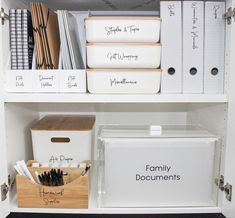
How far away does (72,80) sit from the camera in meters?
0.82

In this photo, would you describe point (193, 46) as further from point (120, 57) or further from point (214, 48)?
point (120, 57)

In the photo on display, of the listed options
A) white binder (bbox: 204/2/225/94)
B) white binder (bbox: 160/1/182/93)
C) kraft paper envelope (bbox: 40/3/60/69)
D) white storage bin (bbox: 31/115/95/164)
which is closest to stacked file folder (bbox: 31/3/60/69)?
kraft paper envelope (bbox: 40/3/60/69)

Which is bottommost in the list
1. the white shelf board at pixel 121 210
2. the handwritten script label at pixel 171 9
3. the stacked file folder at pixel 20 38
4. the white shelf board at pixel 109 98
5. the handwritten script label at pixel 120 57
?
the white shelf board at pixel 121 210

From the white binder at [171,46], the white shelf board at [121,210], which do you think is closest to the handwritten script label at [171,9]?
the white binder at [171,46]

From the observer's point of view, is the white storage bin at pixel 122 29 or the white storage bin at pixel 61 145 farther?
the white storage bin at pixel 61 145

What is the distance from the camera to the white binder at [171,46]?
31.6 inches

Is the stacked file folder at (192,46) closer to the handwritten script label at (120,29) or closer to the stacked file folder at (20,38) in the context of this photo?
the handwritten script label at (120,29)

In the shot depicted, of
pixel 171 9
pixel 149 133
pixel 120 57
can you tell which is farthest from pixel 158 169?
pixel 171 9

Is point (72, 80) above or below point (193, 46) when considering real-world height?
below

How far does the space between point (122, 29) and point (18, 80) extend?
375 mm

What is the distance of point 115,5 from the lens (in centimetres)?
100

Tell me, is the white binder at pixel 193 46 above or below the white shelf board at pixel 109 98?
above

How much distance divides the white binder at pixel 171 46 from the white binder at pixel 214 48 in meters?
0.09

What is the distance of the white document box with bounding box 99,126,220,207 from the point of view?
83 cm
